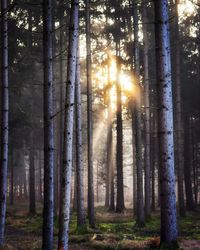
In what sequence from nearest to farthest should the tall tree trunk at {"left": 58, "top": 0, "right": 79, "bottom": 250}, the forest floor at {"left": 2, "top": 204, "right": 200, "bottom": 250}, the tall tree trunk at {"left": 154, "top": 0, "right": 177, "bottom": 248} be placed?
the tall tree trunk at {"left": 58, "top": 0, "right": 79, "bottom": 250}
the tall tree trunk at {"left": 154, "top": 0, "right": 177, "bottom": 248}
the forest floor at {"left": 2, "top": 204, "right": 200, "bottom": 250}

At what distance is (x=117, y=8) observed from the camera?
24.0 m

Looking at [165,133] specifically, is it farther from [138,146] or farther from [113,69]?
[113,69]

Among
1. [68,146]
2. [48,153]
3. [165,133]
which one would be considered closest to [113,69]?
[48,153]

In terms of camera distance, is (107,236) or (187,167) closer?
(107,236)

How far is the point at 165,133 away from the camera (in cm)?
1050

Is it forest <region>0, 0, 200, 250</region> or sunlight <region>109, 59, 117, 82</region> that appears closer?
forest <region>0, 0, 200, 250</region>

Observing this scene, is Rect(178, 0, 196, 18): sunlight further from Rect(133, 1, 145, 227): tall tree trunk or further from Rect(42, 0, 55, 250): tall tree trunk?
Rect(42, 0, 55, 250): tall tree trunk

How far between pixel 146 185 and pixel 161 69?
35.7 feet

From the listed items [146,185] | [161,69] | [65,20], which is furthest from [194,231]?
[65,20]

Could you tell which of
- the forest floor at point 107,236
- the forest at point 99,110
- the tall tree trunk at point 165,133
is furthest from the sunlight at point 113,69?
the tall tree trunk at point 165,133

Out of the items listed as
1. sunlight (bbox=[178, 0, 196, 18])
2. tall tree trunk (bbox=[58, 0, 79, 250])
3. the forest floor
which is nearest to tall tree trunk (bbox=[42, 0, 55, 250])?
the forest floor

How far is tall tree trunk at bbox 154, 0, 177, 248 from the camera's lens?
407 inches

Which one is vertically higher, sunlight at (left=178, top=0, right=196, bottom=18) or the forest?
sunlight at (left=178, top=0, right=196, bottom=18)

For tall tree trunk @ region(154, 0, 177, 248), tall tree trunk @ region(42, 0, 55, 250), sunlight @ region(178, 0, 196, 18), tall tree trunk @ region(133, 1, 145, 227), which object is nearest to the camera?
tall tree trunk @ region(154, 0, 177, 248)
